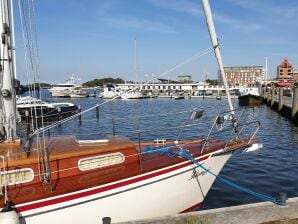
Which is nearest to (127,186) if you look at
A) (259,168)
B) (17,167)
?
(17,167)

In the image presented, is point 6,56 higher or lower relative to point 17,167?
higher

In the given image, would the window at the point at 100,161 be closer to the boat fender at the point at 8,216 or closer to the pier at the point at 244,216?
the pier at the point at 244,216

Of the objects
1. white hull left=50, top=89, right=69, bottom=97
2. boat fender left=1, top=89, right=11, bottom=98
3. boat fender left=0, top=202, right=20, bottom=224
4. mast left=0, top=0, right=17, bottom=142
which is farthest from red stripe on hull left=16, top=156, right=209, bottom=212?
white hull left=50, top=89, right=69, bottom=97

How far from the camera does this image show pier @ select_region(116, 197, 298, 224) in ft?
22.8

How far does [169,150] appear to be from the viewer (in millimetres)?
10375

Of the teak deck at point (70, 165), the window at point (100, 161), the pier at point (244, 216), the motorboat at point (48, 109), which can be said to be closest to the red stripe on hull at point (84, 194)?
the teak deck at point (70, 165)

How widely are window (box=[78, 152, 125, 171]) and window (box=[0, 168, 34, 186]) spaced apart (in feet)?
3.72

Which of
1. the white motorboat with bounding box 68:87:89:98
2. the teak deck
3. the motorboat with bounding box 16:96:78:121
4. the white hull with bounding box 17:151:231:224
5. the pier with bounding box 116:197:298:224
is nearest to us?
the pier with bounding box 116:197:298:224

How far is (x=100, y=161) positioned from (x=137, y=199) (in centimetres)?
129

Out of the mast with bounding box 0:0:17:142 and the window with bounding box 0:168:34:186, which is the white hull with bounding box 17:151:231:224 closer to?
the window with bounding box 0:168:34:186

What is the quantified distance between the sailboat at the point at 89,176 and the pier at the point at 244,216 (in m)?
1.36

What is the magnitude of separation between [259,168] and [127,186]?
10292 mm

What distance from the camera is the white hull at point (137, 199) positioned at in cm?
743

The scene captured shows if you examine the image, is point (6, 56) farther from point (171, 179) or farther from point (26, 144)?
point (171, 179)
